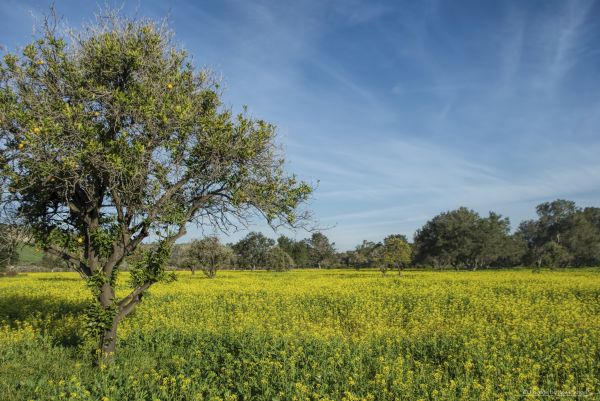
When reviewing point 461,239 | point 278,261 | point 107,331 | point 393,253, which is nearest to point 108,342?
point 107,331

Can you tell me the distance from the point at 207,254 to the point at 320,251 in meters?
92.3

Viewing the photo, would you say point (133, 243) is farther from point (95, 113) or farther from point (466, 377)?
point (466, 377)

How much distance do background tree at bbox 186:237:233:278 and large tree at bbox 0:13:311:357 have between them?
42902mm

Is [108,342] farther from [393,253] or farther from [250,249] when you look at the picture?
[250,249]

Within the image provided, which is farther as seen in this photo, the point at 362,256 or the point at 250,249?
the point at 362,256

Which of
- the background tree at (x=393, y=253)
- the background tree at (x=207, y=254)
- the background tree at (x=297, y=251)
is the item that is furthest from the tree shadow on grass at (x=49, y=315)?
the background tree at (x=297, y=251)

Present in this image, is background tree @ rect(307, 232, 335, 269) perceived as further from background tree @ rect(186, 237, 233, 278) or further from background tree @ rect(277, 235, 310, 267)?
background tree @ rect(186, 237, 233, 278)

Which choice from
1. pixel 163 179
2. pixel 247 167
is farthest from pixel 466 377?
pixel 163 179

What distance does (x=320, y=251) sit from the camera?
14312 centimetres

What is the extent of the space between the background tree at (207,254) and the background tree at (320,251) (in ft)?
290

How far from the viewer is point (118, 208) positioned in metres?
9.89

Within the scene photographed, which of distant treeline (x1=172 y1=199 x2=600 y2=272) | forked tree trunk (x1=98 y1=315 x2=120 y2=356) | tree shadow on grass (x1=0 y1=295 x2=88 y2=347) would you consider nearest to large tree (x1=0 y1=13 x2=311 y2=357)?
forked tree trunk (x1=98 y1=315 x2=120 y2=356)

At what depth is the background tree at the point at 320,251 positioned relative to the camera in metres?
142

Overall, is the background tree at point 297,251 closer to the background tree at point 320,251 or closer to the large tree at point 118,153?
the background tree at point 320,251
